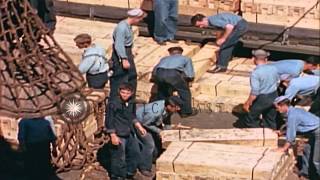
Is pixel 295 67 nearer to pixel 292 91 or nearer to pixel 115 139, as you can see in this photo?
pixel 292 91

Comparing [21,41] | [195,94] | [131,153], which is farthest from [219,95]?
[21,41]

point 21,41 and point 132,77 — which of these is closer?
point 21,41

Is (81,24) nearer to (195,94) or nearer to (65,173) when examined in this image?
(195,94)

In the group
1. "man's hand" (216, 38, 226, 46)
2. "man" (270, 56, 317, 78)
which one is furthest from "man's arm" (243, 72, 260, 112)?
"man's hand" (216, 38, 226, 46)

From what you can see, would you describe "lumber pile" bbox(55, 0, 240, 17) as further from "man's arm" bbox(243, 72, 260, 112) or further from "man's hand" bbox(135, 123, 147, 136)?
"man's hand" bbox(135, 123, 147, 136)

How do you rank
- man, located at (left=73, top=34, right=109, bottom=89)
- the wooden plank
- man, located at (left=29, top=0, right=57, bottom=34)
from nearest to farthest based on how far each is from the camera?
man, located at (left=73, top=34, right=109, bottom=89)
the wooden plank
man, located at (left=29, top=0, right=57, bottom=34)

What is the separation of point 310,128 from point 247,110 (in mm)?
1622

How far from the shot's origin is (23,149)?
54.2ft

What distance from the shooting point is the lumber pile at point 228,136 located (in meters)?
16.4

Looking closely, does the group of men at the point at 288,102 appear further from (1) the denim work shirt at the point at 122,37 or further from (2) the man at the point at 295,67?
(1) the denim work shirt at the point at 122,37

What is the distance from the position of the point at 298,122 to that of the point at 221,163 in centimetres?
117

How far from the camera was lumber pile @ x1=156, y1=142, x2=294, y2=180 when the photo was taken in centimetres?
1532

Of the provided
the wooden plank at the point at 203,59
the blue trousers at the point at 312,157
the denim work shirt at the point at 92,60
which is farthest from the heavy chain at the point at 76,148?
the blue trousers at the point at 312,157

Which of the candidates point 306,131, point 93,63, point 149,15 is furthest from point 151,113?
point 149,15
